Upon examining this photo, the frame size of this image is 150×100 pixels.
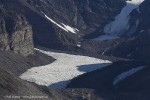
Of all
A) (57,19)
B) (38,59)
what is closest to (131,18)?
(57,19)

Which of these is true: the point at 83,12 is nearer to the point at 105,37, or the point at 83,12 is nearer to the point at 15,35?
the point at 105,37

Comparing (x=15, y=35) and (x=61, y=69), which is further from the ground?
(x=15, y=35)

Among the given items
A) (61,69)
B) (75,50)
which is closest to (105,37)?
(75,50)

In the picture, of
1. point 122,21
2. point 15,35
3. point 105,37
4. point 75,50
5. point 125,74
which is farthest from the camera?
point 122,21

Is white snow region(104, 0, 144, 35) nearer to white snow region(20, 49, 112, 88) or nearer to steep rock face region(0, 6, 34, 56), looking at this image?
white snow region(20, 49, 112, 88)

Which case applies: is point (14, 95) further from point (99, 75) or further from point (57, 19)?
point (57, 19)

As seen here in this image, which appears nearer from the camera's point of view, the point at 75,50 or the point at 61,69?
the point at 61,69
